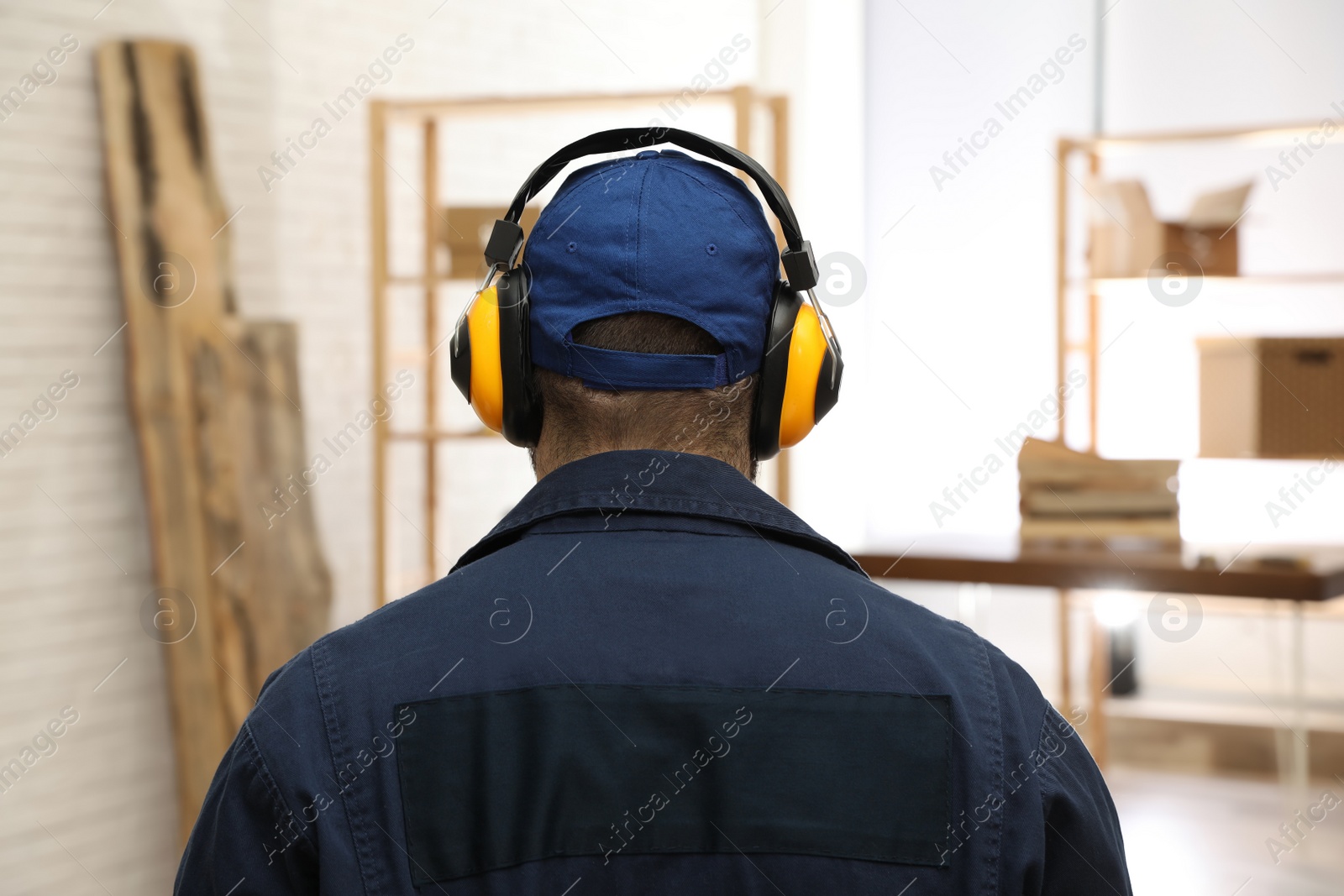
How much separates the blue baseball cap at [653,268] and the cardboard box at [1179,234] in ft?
10.1

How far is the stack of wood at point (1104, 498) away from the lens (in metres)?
3.10

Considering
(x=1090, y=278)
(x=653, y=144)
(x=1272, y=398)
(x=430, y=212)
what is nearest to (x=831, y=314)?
(x=1090, y=278)

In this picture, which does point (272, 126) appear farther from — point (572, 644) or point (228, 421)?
point (572, 644)

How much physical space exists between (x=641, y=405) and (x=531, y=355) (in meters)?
0.12

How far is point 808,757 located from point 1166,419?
13.4 feet

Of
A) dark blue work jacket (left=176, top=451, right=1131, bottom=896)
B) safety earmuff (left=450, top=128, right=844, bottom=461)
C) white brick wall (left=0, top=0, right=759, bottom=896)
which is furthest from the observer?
white brick wall (left=0, top=0, right=759, bottom=896)

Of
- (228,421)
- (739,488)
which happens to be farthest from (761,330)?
(228,421)

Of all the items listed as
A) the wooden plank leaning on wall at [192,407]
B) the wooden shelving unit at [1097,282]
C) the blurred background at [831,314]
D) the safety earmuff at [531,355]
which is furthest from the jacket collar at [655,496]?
the wooden shelving unit at [1097,282]

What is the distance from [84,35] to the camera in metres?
2.73

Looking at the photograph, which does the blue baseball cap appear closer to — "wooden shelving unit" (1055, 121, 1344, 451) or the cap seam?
the cap seam

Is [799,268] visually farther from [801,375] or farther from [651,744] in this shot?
[651,744]

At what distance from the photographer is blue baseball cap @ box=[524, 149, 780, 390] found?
834mm

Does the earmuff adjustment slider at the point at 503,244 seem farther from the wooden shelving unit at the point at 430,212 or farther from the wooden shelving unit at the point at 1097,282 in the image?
the wooden shelving unit at the point at 1097,282

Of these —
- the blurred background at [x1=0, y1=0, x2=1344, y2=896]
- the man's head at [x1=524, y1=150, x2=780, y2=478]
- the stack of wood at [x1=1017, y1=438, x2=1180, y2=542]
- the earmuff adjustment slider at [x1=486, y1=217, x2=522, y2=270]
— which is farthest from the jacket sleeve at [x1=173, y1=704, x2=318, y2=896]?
the stack of wood at [x1=1017, y1=438, x2=1180, y2=542]
